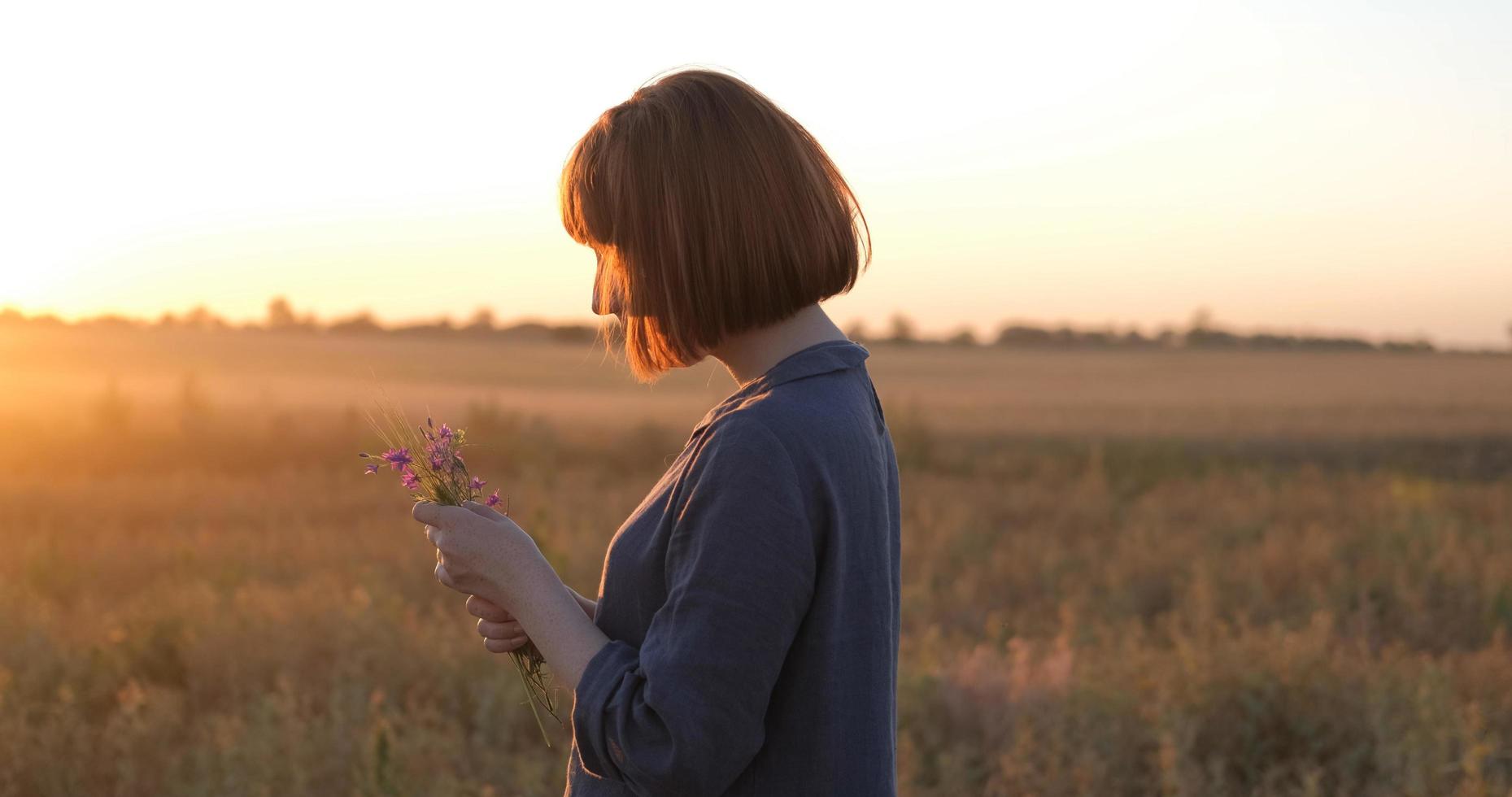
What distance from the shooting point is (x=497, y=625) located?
4.96 feet

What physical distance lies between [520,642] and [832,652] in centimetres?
49

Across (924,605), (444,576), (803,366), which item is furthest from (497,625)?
(924,605)

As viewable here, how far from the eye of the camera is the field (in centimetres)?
386

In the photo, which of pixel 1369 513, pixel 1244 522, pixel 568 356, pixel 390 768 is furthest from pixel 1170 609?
pixel 568 356

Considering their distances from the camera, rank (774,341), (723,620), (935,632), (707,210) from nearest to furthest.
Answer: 1. (723,620)
2. (707,210)
3. (774,341)
4. (935,632)

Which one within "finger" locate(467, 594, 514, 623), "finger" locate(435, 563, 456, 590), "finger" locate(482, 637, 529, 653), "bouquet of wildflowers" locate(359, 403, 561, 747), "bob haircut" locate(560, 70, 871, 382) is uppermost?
"bob haircut" locate(560, 70, 871, 382)

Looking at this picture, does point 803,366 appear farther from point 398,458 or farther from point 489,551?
point 398,458

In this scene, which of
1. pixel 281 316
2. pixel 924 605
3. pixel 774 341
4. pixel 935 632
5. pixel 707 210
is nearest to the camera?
pixel 707 210

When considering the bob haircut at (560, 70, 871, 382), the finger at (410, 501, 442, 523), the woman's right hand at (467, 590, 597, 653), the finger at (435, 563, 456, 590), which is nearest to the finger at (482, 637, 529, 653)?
the woman's right hand at (467, 590, 597, 653)

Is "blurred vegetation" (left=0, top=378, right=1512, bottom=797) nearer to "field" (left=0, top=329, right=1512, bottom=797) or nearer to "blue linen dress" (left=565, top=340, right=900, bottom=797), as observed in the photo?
"field" (left=0, top=329, right=1512, bottom=797)

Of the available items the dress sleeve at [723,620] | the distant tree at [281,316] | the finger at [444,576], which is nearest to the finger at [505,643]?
the finger at [444,576]

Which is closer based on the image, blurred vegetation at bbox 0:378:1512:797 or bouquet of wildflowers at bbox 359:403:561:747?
bouquet of wildflowers at bbox 359:403:561:747

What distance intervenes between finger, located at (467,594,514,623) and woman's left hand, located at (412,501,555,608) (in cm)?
6

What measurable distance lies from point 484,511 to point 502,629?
0.18m
